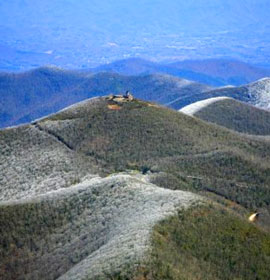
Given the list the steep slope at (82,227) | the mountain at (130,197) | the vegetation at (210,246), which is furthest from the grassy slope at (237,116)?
the vegetation at (210,246)

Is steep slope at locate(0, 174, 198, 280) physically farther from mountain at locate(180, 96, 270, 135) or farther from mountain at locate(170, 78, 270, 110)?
mountain at locate(170, 78, 270, 110)

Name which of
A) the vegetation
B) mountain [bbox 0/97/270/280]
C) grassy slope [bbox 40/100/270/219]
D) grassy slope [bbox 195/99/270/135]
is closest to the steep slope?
mountain [bbox 0/97/270/280]

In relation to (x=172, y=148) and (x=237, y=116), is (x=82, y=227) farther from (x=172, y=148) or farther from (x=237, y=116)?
(x=237, y=116)

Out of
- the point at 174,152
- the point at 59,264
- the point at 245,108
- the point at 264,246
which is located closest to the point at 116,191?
the point at 59,264

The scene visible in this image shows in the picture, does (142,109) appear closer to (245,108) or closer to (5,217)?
(5,217)

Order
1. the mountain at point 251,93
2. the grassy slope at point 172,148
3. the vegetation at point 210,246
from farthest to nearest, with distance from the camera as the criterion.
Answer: the mountain at point 251,93 → the grassy slope at point 172,148 → the vegetation at point 210,246

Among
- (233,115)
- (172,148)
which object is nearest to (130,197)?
(172,148)

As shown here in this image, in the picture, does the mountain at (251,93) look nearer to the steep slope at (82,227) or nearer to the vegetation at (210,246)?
the steep slope at (82,227)
